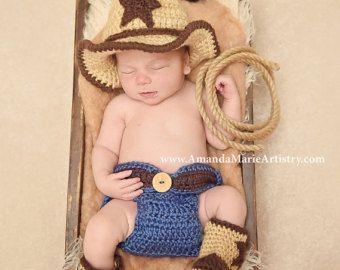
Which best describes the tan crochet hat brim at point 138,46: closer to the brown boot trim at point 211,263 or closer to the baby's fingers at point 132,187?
the baby's fingers at point 132,187

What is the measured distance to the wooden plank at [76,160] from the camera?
1.09 m

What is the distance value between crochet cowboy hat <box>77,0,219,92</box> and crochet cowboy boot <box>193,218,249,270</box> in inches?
15.5

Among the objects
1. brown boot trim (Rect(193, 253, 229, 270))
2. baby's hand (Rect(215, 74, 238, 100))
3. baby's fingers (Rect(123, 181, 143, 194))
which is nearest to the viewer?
brown boot trim (Rect(193, 253, 229, 270))

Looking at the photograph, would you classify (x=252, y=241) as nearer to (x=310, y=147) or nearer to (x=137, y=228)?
(x=137, y=228)

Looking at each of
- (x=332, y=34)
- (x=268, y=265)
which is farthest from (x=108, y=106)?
(x=332, y=34)

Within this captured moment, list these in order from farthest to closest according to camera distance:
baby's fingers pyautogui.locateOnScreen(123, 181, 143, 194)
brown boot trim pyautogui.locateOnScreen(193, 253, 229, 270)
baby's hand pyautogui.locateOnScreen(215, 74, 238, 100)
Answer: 1. baby's hand pyautogui.locateOnScreen(215, 74, 238, 100)
2. baby's fingers pyautogui.locateOnScreen(123, 181, 143, 194)
3. brown boot trim pyautogui.locateOnScreen(193, 253, 229, 270)

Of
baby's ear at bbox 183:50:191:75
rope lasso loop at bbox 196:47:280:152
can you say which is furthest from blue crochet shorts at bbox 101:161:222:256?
baby's ear at bbox 183:50:191:75

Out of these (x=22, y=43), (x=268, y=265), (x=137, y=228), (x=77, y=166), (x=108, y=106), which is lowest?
(x=268, y=265)

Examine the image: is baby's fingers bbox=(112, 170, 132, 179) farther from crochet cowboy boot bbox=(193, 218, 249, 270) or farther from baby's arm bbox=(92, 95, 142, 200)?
crochet cowboy boot bbox=(193, 218, 249, 270)

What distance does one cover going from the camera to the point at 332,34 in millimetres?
1433

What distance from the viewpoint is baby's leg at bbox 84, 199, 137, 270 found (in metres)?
0.97

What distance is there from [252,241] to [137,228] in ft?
0.89

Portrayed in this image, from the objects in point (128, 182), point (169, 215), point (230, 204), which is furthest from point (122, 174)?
point (230, 204)

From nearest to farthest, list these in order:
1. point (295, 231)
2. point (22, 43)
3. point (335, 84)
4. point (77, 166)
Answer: point (77, 166) < point (295, 231) < point (335, 84) < point (22, 43)
